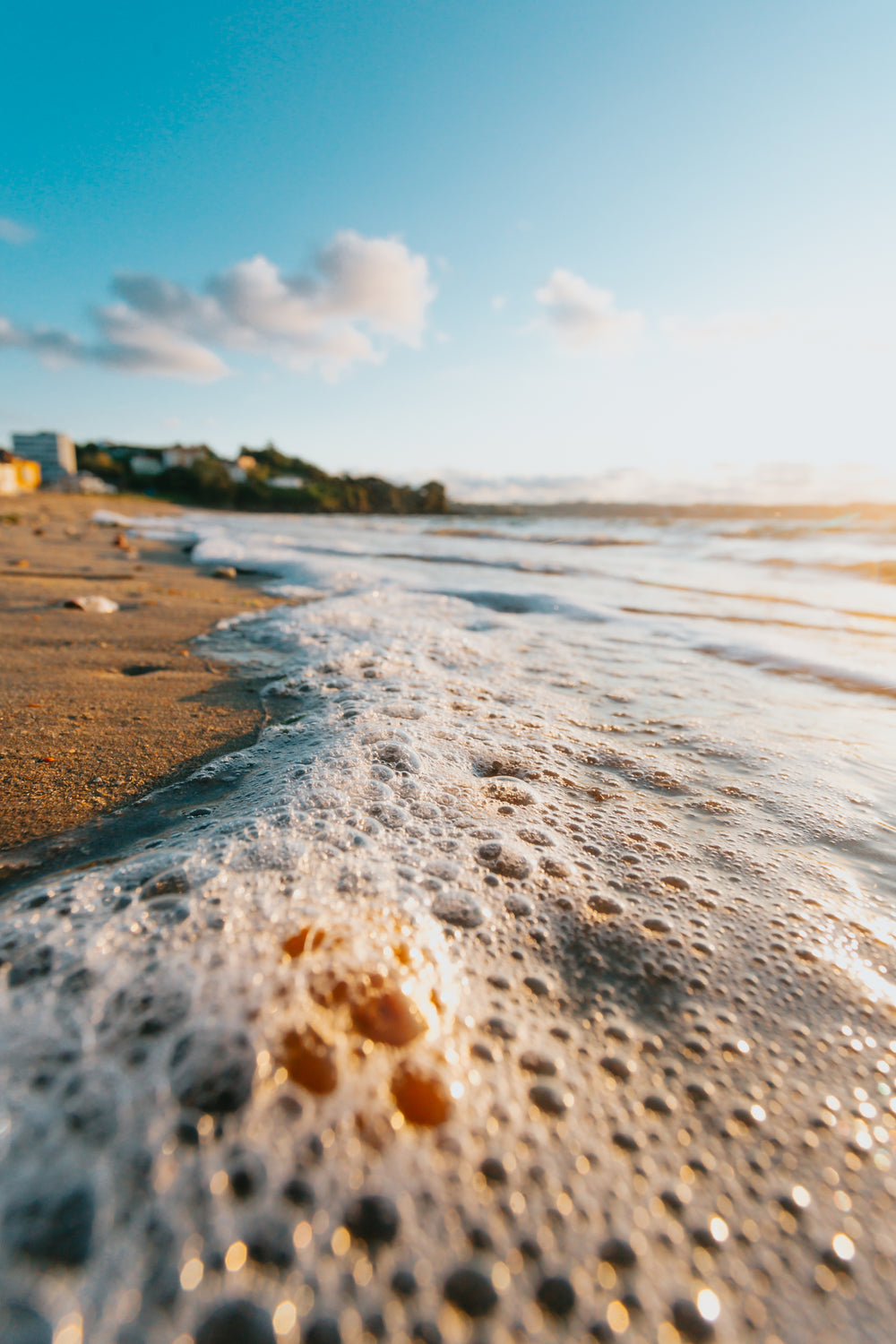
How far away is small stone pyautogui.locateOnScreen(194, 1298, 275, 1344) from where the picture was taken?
632 millimetres

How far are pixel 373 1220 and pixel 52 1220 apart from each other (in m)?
0.40

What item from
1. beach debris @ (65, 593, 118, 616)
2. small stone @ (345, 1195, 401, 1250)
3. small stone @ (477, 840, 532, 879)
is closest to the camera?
small stone @ (345, 1195, 401, 1250)

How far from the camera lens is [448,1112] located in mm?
890

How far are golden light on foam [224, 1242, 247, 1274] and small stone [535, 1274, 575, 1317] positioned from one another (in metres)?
0.36

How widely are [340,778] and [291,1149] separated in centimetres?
105

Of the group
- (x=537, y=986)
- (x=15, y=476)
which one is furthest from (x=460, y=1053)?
(x=15, y=476)

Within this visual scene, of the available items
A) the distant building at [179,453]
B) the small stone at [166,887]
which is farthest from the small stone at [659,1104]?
the distant building at [179,453]

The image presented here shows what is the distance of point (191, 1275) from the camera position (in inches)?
26.8

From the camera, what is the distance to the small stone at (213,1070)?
861 millimetres

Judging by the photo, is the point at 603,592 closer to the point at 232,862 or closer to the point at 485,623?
the point at 485,623

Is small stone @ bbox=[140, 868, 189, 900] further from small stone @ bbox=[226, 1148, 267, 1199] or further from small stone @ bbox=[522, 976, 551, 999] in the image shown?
small stone @ bbox=[522, 976, 551, 999]

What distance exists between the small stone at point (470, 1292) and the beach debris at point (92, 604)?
155 inches

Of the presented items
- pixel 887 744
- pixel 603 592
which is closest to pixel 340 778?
pixel 887 744

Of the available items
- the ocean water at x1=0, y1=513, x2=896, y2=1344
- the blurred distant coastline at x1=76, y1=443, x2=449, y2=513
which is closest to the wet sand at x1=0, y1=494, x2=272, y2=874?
the ocean water at x1=0, y1=513, x2=896, y2=1344
